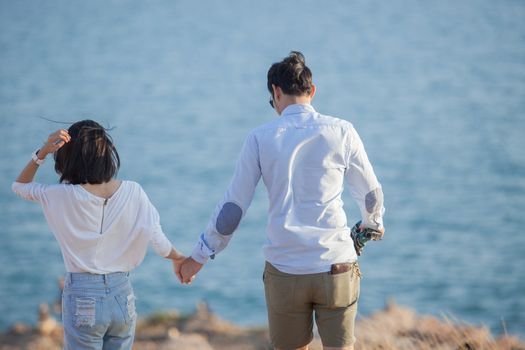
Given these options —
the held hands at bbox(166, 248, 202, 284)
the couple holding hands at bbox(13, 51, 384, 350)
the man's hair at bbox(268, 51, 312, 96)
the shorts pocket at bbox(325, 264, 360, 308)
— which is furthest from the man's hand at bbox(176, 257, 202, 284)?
the man's hair at bbox(268, 51, 312, 96)

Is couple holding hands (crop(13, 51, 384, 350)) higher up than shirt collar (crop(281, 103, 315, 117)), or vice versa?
shirt collar (crop(281, 103, 315, 117))

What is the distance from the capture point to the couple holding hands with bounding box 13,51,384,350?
417 cm

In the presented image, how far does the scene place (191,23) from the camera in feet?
338

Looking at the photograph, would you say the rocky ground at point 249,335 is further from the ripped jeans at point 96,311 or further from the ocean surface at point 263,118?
the ripped jeans at point 96,311

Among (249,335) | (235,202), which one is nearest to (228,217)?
(235,202)

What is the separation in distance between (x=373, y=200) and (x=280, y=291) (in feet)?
2.16

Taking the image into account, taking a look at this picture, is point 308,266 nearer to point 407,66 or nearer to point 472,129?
point 472,129

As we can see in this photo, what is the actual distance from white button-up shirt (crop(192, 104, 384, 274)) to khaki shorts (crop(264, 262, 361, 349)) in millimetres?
58

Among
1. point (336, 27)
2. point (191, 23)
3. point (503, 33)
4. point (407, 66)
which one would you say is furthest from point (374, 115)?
point (191, 23)

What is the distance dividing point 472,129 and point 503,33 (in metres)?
35.5

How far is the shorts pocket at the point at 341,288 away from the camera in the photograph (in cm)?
416

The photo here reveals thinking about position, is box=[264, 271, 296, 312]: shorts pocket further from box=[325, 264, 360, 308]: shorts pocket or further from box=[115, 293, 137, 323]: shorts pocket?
box=[115, 293, 137, 323]: shorts pocket

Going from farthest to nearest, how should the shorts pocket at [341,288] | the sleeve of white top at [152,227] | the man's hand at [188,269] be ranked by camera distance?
the man's hand at [188,269], the sleeve of white top at [152,227], the shorts pocket at [341,288]

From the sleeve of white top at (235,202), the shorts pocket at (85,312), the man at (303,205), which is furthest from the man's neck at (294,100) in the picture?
the shorts pocket at (85,312)
